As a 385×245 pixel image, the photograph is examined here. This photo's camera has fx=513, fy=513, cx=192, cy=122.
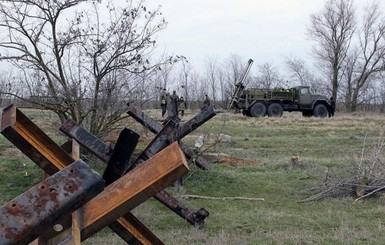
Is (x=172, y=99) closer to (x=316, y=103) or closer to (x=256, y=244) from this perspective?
(x=256, y=244)

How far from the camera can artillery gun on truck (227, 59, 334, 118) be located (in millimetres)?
33375

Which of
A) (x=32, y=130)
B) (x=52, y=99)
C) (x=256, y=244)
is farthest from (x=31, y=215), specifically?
(x=52, y=99)

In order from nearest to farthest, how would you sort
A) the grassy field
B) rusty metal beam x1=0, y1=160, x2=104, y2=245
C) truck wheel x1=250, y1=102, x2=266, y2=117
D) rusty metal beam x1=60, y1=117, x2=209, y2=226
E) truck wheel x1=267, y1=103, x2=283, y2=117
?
rusty metal beam x1=0, y1=160, x2=104, y2=245 < rusty metal beam x1=60, y1=117, x2=209, y2=226 < the grassy field < truck wheel x1=250, y1=102, x2=266, y2=117 < truck wheel x1=267, y1=103, x2=283, y2=117

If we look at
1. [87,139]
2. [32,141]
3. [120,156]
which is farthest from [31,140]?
[87,139]

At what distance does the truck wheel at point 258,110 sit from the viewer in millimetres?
33312

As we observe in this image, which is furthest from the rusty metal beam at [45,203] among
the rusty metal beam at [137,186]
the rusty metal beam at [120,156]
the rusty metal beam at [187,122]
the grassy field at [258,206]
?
the rusty metal beam at [187,122]

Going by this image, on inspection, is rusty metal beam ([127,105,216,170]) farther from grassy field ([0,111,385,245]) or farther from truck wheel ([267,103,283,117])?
truck wheel ([267,103,283,117])

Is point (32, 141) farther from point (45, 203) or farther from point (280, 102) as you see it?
point (280, 102)

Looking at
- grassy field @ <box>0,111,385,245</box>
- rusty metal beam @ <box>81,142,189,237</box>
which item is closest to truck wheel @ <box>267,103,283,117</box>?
grassy field @ <box>0,111,385,245</box>

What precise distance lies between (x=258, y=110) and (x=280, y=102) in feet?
6.21

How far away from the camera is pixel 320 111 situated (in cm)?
3531

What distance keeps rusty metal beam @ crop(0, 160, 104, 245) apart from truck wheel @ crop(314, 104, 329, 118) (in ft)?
114

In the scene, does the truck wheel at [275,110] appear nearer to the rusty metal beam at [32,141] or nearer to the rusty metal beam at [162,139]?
the rusty metal beam at [162,139]

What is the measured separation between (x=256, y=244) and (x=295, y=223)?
1.26 meters
